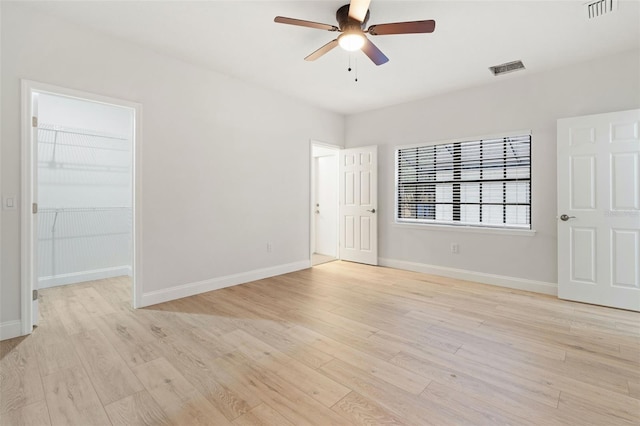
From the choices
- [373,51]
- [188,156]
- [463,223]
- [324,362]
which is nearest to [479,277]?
[463,223]

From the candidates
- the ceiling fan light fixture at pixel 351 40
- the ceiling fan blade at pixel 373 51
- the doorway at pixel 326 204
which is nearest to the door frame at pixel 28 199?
the ceiling fan light fixture at pixel 351 40

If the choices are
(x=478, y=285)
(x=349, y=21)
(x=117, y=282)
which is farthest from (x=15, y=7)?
(x=478, y=285)

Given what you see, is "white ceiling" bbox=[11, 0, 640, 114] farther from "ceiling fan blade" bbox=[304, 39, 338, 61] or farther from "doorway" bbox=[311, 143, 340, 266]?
"doorway" bbox=[311, 143, 340, 266]

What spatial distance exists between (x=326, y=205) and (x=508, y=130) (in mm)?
3550

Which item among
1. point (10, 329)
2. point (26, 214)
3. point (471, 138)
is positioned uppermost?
point (471, 138)

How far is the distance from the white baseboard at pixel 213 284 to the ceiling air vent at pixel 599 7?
4.48 meters

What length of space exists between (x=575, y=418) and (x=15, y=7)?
505cm

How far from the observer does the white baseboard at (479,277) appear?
12.4 feet

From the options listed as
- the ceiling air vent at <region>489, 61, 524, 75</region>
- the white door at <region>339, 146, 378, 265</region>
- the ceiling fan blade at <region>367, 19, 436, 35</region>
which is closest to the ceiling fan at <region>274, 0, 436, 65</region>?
the ceiling fan blade at <region>367, 19, 436, 35</region>

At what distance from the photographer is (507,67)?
3.66m

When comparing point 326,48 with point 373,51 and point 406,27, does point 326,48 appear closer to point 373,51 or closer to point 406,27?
point 373,51

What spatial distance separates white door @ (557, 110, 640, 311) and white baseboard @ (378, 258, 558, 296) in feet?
0.73

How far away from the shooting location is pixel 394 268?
16.6 ft

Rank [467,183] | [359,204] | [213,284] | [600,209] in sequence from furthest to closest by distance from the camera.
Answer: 1. [359,204]
2. [467,183]
3. [213,284]
4. [600,209]
